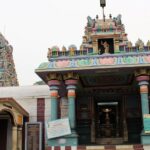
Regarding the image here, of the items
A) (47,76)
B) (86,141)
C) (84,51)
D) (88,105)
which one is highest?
(84,51)

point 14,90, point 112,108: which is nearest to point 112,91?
point 112,108

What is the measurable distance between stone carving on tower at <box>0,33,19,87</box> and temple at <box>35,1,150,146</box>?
17.9 m

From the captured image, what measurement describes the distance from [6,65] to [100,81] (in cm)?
2177

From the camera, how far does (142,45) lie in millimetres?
15133

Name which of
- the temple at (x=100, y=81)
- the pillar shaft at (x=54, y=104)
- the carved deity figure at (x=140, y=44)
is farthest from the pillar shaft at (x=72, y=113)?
the carved deity figure at (x=140, y=44)

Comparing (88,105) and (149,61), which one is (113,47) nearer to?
(149,61)

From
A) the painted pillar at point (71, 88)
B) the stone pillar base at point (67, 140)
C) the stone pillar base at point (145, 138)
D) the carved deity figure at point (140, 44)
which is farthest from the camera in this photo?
the carved deity figure at point (140, 44)

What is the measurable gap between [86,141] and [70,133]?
434 cm

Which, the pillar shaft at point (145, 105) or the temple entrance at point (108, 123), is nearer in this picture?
the pillar shaft at point (145, 105)

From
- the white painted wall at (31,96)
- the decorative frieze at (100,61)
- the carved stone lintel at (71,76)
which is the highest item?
the decorative frieze at (100,61)

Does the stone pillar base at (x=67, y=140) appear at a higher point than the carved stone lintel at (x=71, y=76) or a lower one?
lower

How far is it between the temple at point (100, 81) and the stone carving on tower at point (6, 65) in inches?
704

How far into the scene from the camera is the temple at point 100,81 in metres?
14.2

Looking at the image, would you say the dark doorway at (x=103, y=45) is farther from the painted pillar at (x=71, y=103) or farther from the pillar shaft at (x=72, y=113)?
the pillar shaft at (x=72, y=113)
